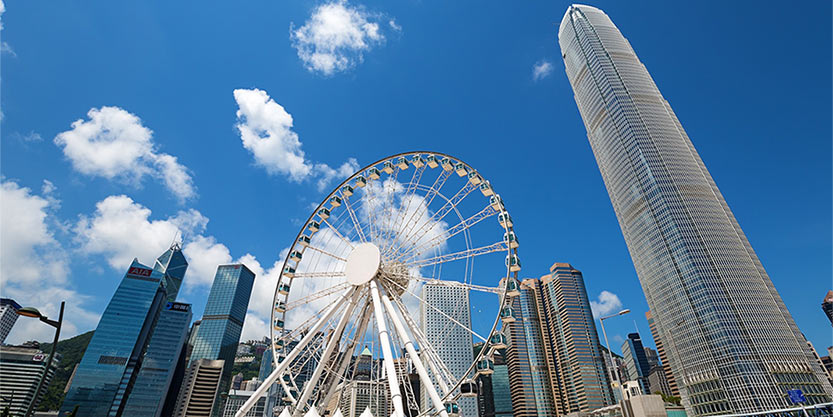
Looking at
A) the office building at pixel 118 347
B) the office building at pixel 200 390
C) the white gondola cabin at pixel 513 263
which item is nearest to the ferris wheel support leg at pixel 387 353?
the white gondola cabin at pixel 513 263

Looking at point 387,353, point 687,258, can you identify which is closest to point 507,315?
point 387,353

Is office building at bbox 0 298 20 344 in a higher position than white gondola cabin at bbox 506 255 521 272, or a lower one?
higher

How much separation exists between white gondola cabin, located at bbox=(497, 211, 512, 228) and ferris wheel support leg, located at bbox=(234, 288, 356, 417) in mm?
10450

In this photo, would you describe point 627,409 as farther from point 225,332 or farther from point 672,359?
point 225,332

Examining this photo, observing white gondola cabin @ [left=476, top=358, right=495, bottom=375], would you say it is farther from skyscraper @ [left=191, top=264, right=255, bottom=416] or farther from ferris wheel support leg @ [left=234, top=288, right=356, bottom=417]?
skyscraper @ [left=191, top=264, right=255, bottom=416]

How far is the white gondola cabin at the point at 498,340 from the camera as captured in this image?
2259 centimetres

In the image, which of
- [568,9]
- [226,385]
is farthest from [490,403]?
[568,9]

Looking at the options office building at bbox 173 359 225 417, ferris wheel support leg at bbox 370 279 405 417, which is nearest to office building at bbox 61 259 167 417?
office building at bbox 173 359 225 417

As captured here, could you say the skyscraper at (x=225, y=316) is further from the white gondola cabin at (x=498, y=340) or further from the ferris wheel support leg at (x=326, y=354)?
the white gondola cabin at (x=498, y=340)

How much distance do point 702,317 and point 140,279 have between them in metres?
164

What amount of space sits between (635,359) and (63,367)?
217 meters

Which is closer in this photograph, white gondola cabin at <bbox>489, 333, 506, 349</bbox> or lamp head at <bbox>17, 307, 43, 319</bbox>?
lamp head at <bbox>17, 307, 43, 319</bbox>

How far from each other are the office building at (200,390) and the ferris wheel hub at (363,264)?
135539 mm

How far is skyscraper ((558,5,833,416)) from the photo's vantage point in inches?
3061
